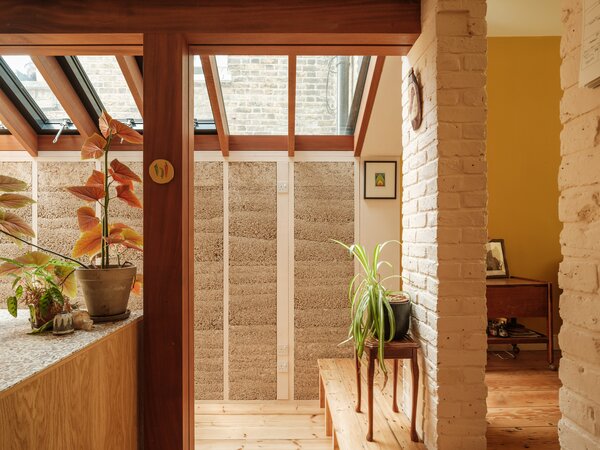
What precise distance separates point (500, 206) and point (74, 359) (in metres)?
3.34

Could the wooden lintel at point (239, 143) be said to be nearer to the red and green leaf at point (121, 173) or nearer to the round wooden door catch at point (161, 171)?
the round wooden door catch at point (161, 171)

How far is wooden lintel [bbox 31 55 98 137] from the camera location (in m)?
2.35

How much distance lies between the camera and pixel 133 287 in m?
1.59

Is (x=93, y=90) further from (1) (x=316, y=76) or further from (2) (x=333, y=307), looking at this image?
(2) (x=333, y=307)

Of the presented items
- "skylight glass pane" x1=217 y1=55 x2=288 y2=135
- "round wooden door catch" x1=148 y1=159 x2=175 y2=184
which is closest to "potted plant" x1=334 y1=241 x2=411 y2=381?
"round wooden door catch" x1=148 y1=159 x2=175 y2=184

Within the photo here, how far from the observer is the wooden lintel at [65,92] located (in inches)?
92.6

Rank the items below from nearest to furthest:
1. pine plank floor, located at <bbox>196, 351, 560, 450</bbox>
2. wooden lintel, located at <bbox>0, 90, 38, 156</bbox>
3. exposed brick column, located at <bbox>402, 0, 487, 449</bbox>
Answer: exposed brick column, located at <bbox>402, 0, 487, 449</bbox>
pine plank floor, located at <bbox>196, 351, 560, 450</bbox>
wooden lintel, located at <bbox>0, 90, 38, 156</bbox>

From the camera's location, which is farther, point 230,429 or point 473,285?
point 230,429

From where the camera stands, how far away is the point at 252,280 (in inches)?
126

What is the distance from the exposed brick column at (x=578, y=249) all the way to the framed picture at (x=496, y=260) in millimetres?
2353

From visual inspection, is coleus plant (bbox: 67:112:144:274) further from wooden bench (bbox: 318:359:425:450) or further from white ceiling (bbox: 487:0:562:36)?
white ceiling (bbox: 487:0:562:36)

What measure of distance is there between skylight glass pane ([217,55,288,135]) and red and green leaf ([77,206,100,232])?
5.02 feet

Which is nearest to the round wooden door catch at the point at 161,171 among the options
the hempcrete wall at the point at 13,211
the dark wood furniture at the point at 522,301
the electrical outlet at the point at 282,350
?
the electrical outlet at the point at 282,350

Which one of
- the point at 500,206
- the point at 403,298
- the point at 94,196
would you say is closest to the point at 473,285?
the point at 403,298
